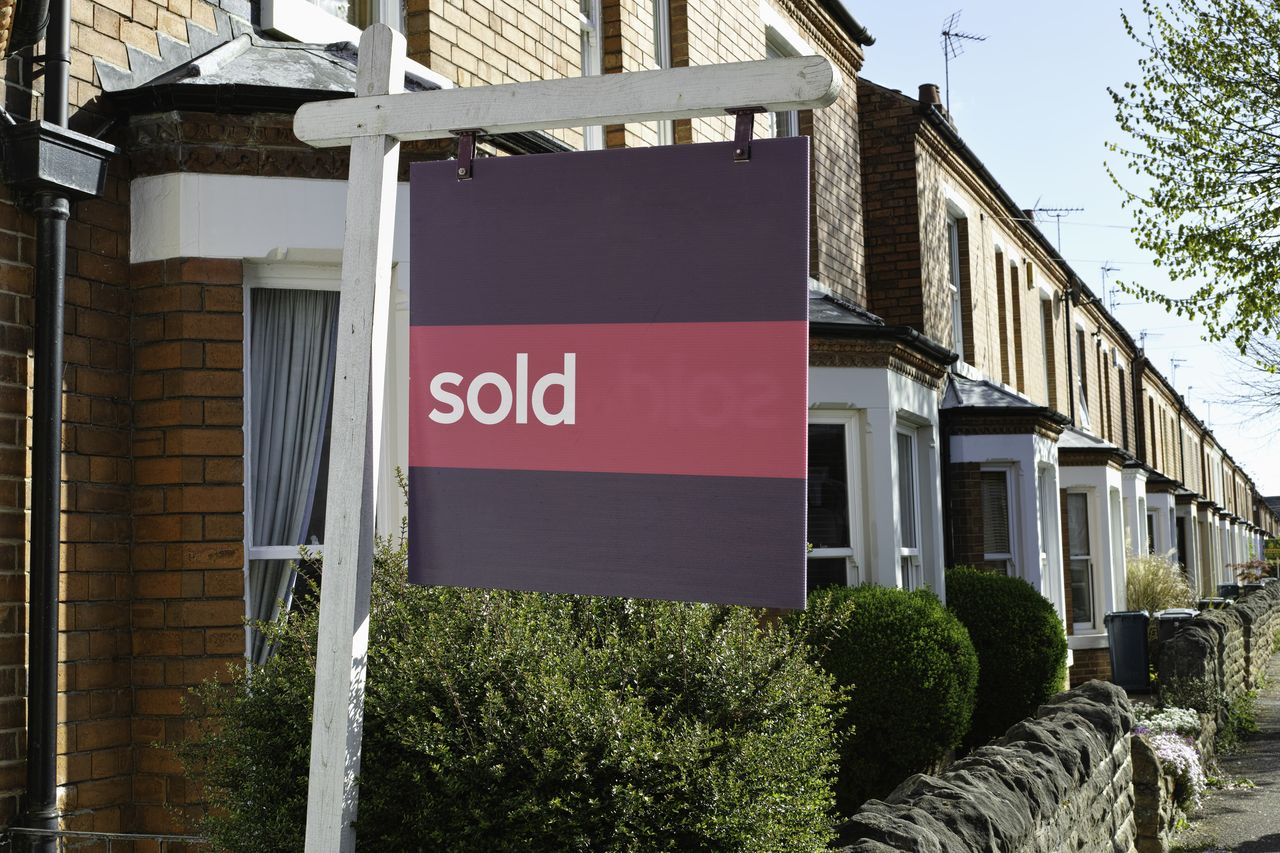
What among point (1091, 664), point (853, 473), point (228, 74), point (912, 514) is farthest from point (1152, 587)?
point (228, 74)

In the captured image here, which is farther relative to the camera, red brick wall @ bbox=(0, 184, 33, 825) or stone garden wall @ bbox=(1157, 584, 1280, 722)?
stone garden wall @ bbox=(1157, 584, 1280, 722)

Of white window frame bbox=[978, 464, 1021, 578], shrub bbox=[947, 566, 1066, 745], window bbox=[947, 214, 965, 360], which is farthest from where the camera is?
window bbox=[947, 214, 965, 360]

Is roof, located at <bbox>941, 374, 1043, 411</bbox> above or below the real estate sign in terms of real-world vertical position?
above

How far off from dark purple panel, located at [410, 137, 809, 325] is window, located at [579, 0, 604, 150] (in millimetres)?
6397

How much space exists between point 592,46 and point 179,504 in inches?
207

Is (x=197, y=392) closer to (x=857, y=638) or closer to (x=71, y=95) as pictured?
(x=71, y=95)

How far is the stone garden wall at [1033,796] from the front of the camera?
4418 mm

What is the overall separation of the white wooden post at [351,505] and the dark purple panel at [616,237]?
114mm

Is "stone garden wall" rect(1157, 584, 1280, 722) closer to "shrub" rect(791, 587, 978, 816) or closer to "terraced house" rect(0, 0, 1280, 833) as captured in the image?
"shrub" rect(791, 587, 978, 816)

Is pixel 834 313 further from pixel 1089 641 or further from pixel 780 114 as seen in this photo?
pixel 1089 641

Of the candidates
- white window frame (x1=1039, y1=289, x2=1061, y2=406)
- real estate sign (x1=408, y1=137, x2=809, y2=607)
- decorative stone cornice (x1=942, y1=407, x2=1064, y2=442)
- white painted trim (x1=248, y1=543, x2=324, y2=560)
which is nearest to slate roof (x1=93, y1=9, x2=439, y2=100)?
white painted trim (x1=248, y1=543, x2=324, y2=560)

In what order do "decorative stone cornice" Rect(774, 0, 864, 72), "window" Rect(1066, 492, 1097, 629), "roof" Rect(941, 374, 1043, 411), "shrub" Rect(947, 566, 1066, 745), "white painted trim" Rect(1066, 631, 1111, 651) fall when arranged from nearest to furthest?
1. "shrub" Rect(947, 566, 1066, 745)
2. "decorative stone cornice" Rect(774, 0, 864, 72)
3. "roof" Rect(941, 374, 1043, 411)
4. "white painted trim" Rect(1066, 631, 1111, 651)
5. "window" Rect(1066, 492, 1097, 629)

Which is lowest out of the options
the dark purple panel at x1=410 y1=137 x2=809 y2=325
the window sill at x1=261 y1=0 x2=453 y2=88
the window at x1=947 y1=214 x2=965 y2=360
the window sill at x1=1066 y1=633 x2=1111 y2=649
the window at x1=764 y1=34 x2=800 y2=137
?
the window sill at x1=1066 y1=633 x2=1111 y2=649

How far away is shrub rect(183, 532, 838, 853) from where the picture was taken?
3.61 metres
